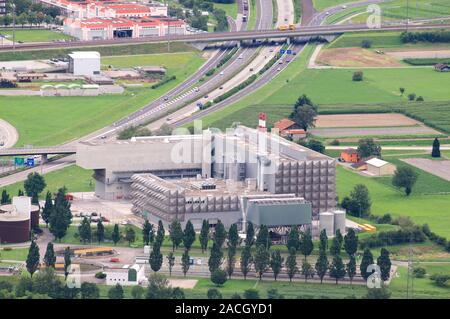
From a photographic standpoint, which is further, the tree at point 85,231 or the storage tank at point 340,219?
the storage tank at point 340,219

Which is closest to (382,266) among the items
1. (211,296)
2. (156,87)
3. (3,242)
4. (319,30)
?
(211,296)

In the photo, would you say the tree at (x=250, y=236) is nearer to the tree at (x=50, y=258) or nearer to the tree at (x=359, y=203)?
the tree at (x=50, y=258)

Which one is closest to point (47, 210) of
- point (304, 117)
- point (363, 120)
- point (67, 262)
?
point (67, 262)

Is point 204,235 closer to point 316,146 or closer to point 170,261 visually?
point 170,261

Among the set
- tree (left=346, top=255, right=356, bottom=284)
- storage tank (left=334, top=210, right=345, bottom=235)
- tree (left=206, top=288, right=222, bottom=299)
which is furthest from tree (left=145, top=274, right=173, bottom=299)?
storage tank (left=334, top=210, right=345, bottom=235)

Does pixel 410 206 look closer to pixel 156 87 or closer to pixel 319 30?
pixel 156 87

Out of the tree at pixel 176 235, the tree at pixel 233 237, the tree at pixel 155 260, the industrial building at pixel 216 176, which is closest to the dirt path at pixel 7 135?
the industrial building at pixel 216 176
